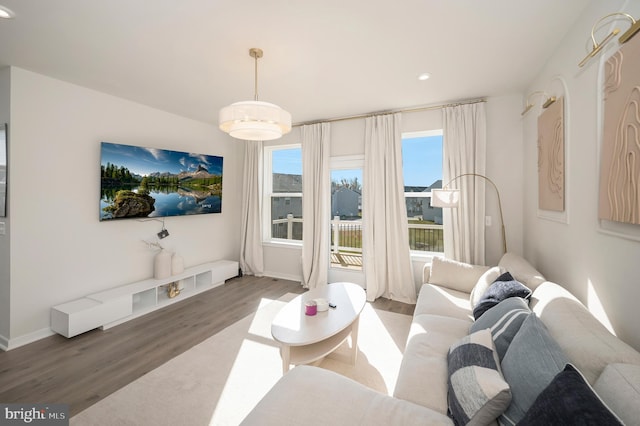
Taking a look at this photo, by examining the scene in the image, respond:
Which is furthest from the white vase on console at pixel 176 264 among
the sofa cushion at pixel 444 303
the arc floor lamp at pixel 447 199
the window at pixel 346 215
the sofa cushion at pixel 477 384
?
the sofa cushion at pixel 477 384

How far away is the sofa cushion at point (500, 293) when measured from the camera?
72.4 inches

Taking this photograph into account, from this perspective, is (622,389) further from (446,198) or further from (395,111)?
(395,111)

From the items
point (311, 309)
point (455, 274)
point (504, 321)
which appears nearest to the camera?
point (504, 321)

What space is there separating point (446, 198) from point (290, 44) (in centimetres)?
215

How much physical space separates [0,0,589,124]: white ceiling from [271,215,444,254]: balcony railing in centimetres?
178

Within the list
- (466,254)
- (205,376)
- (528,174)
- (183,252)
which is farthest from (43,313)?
(528,174)

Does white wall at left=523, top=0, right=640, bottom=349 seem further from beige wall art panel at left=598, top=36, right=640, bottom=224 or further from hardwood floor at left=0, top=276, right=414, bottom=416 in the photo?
hardwood floor at left=0, top=276, right=414, bottom=416

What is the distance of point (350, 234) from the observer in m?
4.33

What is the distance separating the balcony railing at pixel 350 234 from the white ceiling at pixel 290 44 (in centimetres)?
178

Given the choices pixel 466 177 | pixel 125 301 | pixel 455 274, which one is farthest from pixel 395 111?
pixel 125 301

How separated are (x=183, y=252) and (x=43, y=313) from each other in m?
1.63

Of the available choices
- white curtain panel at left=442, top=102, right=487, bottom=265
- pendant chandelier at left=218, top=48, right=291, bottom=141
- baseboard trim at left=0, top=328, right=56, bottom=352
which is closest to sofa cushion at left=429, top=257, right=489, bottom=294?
white curtain panel at left=442, top=102, right=487, bottom=265

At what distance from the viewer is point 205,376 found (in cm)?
212

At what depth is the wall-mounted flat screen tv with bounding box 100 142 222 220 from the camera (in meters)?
3.19
